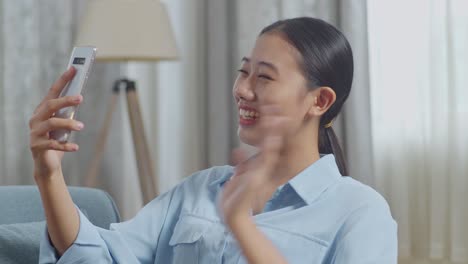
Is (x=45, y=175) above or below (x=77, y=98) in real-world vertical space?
below

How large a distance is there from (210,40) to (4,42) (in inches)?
32.4

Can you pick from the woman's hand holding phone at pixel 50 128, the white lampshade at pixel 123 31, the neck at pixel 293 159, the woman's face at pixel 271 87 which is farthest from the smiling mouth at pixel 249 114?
the white lampshade at pixel 123 31

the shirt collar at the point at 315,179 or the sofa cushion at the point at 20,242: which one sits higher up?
the shirt collar at the point at 315,179

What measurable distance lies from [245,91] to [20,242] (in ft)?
1.61


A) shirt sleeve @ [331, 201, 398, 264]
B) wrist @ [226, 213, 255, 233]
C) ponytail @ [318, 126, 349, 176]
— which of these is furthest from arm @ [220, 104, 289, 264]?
ponytail @ [318, 126, 349, 176]

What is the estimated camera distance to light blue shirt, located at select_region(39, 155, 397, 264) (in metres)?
1.36

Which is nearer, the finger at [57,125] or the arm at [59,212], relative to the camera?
the finger at [57,125]

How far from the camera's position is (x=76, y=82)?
4.31ft

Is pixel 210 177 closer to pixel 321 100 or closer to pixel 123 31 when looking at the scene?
pixel 321 100

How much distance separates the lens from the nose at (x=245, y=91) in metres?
1.48

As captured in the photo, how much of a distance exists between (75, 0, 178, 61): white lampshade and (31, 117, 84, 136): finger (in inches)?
65.5

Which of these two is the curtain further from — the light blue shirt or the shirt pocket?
the shirt pocket

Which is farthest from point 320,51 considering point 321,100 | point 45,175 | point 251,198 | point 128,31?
point 128,31

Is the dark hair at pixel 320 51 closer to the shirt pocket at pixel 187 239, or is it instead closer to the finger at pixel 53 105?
the shirt pocket at pixel 187 239
